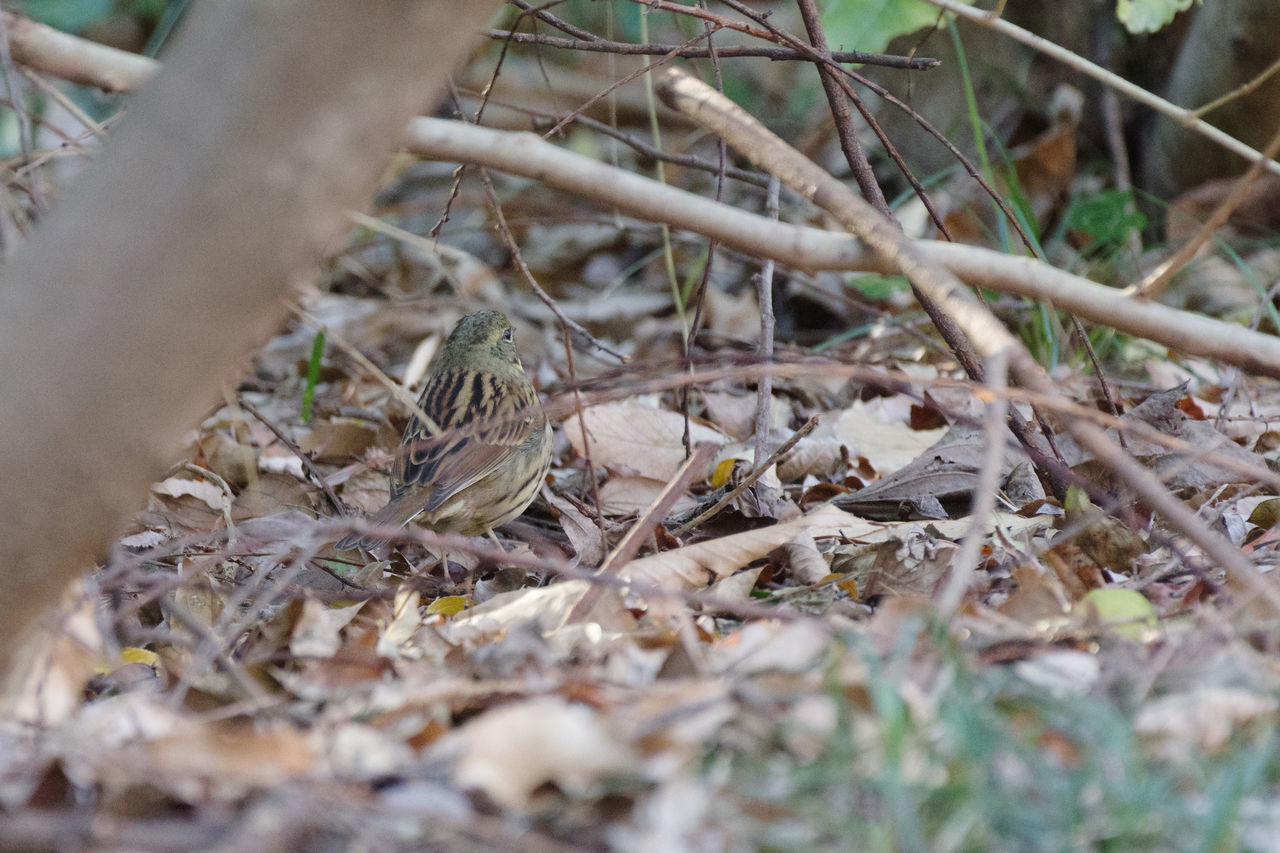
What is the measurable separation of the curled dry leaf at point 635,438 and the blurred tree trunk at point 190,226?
2.55 meters

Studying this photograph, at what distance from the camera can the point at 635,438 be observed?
4.53 metres

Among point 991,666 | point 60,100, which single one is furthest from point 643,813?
point 60,100

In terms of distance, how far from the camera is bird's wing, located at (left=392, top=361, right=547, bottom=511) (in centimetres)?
436

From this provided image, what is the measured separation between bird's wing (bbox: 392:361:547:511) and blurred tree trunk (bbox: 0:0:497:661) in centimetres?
209

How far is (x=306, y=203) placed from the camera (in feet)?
6.02

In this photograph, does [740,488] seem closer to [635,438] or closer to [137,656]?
[635,438]

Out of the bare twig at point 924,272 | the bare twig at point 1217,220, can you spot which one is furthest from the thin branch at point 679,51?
the bare twig at point 1217,220

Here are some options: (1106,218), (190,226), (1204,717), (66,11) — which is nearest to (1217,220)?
(1204,717)

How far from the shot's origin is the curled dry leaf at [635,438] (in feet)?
14.5

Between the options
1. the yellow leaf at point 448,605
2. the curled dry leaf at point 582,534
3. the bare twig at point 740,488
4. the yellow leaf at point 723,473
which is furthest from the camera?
the yellow leaf at point 723,473

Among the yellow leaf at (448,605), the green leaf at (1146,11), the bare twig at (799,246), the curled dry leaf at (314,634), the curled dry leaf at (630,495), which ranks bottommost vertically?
the curled dry leaf at (630,495)

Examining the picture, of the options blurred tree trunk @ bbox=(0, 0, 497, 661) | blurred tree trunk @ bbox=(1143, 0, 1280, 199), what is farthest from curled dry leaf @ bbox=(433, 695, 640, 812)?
blurred tree trunk @ bbox=(1143, 0, 1280, 199)

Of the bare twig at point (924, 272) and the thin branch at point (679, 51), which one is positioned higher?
the thin branch at point (679, 51)

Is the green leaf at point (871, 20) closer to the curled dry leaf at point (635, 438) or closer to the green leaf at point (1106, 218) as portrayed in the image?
the curled dry leaf at point (635, 438)
